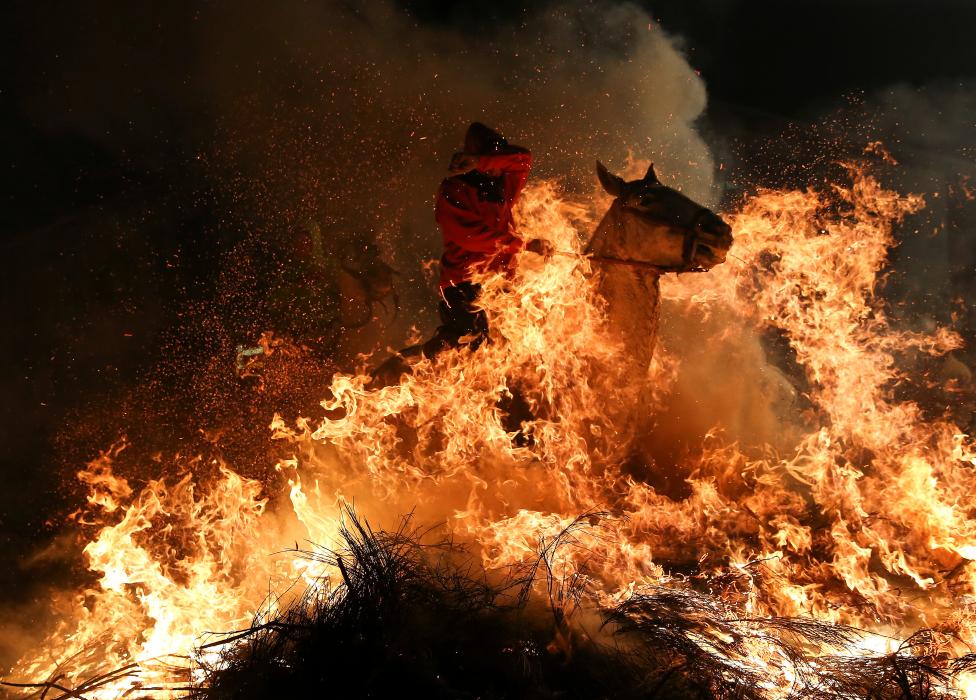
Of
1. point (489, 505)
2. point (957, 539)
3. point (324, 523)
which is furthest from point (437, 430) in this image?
point (957, 539)

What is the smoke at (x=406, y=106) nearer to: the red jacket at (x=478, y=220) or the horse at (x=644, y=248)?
the red jacket at (x=478, y=220)

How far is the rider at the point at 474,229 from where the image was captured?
4793 millimetres

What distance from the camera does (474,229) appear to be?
492cm

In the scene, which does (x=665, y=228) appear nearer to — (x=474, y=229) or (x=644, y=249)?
(x=644, y=249)

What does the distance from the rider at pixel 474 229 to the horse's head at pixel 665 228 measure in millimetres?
664

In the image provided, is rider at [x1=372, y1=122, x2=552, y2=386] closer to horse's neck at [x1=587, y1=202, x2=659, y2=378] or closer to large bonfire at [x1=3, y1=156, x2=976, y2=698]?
large bonfire at [x1=3, y1=156, x2=976, y2=698]

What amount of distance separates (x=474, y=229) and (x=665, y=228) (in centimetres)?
145

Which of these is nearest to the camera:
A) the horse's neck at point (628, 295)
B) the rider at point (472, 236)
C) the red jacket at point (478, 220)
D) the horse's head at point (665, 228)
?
the horse's head at point (665, 228)

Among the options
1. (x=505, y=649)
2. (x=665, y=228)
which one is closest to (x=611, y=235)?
(x=665, y=228)

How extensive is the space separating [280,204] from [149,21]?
234cm

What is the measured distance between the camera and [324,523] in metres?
4.28

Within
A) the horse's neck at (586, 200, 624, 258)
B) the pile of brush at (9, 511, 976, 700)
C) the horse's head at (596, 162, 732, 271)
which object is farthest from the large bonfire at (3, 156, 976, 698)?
the pile of brush at (9, 511, 976, 700)

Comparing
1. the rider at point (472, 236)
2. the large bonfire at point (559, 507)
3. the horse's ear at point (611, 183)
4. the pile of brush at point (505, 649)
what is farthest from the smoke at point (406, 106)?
the pile of brush at point (505, 649)

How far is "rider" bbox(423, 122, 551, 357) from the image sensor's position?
4793 mm
